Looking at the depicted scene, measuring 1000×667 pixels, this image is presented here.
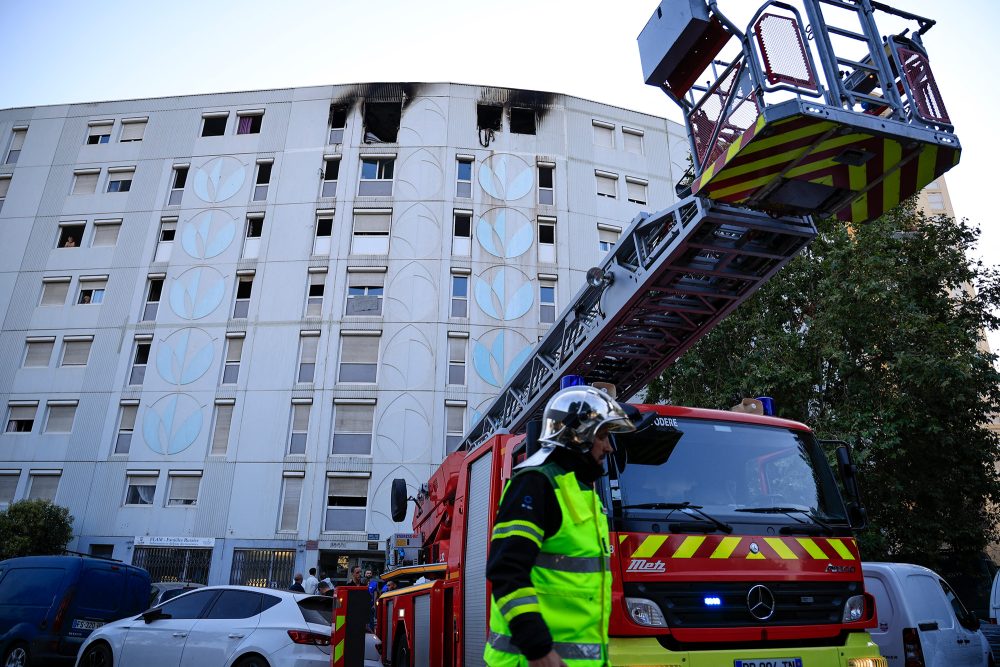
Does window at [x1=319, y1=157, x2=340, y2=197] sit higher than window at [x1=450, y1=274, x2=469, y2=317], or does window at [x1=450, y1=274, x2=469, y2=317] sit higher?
window at [x1=319, y1=157, x2=340, y2=197]

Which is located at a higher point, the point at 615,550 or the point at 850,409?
the point at 850,409

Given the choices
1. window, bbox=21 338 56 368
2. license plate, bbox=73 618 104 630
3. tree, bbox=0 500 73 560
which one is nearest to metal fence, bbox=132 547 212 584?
tree, bbox=0 500 73 560

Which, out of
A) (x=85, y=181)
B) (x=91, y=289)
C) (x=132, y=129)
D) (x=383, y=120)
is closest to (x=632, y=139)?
(x=383, y=120)

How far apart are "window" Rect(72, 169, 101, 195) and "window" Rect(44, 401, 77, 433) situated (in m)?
8.91

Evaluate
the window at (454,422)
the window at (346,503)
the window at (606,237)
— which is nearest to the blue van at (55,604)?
the window at (346,503)

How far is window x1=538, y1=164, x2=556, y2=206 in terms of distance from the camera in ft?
84.8

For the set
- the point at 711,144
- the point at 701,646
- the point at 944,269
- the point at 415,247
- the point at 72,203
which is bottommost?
the point at 701,646

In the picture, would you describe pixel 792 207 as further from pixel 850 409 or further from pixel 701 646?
pixel 850 409

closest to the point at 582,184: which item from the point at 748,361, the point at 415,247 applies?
the point at 415,247

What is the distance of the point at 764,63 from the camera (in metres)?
5.03

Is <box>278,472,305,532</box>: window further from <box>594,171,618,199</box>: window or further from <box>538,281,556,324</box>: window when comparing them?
<box>594,171,618,199</box>: window

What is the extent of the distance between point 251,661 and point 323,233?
19.7 meters

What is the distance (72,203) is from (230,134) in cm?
678

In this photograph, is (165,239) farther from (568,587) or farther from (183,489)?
(568,587)
